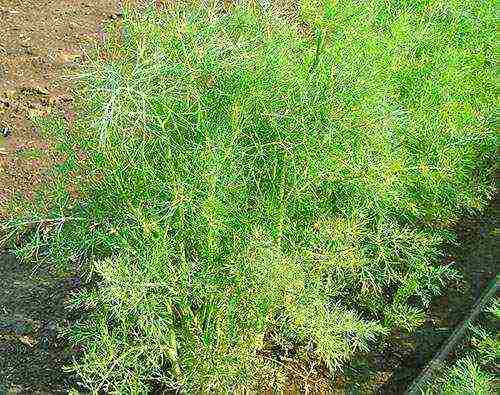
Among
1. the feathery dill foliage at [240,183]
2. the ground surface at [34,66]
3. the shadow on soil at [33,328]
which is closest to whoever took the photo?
the feathery dill foliage at [240,183]

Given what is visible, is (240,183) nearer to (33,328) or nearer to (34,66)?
(33,328)

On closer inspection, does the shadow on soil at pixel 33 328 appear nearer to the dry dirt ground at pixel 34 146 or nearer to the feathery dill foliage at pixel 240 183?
the dry dirt ground at pixel 34 146

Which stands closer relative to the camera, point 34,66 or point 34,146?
point 34,146

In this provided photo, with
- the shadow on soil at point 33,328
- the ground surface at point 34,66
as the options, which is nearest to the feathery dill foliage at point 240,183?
the shadow on soil at point 33,328

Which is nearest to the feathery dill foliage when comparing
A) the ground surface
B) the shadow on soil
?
the shadow on soil

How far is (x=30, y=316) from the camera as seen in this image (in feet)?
12.9

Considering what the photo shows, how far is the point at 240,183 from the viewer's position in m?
3.19

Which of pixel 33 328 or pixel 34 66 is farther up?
pixel 34 66

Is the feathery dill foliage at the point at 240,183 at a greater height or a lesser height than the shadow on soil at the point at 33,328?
greater

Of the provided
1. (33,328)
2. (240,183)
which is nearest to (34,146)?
(33,328)

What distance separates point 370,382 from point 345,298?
50cm

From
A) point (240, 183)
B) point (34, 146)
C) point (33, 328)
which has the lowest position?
point (33, 328)

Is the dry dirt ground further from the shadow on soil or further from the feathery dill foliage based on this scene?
the feathery dill foliage

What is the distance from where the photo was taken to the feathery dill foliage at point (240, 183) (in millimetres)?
2973
